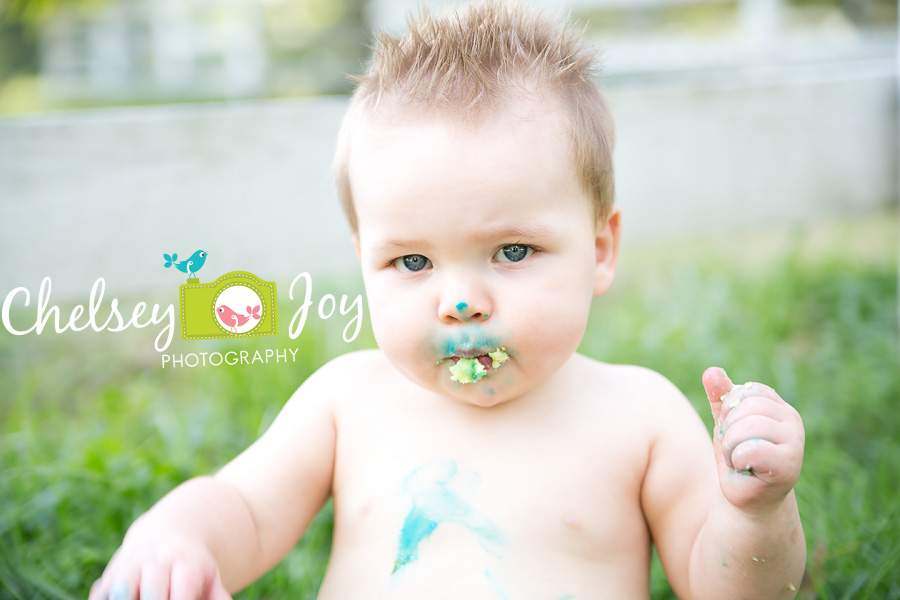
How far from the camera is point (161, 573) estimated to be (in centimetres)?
98

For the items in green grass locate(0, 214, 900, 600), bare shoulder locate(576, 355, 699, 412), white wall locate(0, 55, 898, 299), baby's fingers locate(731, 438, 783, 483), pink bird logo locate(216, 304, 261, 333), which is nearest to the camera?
baby's fingers locate(731, 438, 783, 483)

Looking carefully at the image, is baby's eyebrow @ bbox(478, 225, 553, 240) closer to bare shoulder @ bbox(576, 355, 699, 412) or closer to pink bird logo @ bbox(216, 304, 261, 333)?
bare shoulder @ bbox(576, 355, 699, 412)

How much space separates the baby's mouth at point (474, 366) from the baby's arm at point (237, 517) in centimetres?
28

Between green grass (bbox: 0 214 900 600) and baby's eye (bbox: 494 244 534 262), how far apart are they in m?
0.61

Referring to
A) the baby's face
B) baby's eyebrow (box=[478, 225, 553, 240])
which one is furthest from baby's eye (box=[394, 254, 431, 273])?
baby's eyebrow (box=[478, 225, 553, 240])

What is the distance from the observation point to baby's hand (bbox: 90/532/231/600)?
3.15 feet

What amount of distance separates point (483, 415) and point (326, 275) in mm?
1324

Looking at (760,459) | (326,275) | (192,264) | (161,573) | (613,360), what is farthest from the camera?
(326,275)

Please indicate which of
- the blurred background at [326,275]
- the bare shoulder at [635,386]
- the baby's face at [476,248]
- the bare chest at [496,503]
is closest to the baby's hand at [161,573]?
the bare chest at [496,503]

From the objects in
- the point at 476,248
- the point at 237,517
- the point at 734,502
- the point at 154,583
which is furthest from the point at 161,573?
the point at 734,502

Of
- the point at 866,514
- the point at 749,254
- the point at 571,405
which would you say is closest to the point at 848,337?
the point at 749,254

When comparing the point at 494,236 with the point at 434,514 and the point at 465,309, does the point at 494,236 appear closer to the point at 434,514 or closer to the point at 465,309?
the point at 465,309

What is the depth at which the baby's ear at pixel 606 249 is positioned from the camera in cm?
121

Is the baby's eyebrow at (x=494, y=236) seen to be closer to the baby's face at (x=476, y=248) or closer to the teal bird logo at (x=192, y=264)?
the baby's face at (x=476, y=248)
